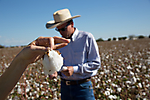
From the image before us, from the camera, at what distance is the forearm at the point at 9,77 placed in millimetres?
785

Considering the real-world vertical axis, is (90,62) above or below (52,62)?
below

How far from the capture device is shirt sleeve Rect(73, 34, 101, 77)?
6.70ft

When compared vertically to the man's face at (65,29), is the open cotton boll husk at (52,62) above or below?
below

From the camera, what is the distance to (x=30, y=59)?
889mm

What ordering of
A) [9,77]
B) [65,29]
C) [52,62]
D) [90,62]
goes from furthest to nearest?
[65,29]
[90,62]
[52,62]
[9,77]

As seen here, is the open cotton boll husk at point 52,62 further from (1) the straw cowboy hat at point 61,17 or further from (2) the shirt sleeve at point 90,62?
(1) the straw cowboy hat at point 61,17

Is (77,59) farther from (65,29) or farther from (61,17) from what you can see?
(61,17)

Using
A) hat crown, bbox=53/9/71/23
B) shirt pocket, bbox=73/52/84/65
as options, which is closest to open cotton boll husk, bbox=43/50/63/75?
shirt pocket, bbox=73/52/84/65

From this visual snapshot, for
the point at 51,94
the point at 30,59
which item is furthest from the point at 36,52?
the point at 51,94

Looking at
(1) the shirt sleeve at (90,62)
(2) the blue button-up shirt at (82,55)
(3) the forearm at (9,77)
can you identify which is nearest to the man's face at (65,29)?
(2) the blue button-up shirt at (82,55)

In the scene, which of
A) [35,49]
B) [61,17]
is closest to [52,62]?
[35,49]

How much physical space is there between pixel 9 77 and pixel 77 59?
1467 millimetres

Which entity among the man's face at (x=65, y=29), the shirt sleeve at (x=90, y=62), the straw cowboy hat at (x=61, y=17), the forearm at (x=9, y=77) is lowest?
the shirt sleeve at (x=90, y=62)

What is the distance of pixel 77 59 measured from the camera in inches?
86.2
